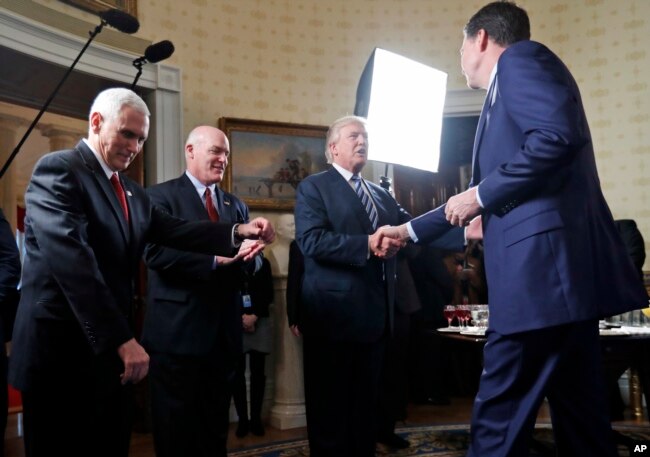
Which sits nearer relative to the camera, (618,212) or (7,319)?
(7,319)

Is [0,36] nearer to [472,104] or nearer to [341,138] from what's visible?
[341,138]

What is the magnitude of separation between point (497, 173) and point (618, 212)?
4.36 metres

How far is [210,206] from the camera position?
107 inches

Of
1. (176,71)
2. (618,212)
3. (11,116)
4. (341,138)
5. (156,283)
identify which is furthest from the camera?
(11,116)

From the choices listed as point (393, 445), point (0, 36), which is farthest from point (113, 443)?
point (0, 36)

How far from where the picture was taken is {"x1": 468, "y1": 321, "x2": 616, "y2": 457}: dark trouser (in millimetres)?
1646

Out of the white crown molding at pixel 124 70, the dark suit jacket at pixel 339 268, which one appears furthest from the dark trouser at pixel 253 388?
the dark suit jacket at pixel 339 268

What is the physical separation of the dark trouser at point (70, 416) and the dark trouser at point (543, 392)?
1.02 meters

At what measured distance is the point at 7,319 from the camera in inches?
113

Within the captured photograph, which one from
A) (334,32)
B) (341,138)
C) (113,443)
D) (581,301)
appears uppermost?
(334,32)

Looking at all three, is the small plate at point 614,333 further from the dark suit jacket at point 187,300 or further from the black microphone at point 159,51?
the black microphone at point 159,51

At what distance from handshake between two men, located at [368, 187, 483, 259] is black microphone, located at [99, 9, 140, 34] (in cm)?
210

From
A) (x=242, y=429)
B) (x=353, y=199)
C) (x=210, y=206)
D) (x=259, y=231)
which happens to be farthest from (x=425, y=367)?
(x=259, y=231)

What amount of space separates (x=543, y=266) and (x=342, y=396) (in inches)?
49.5
